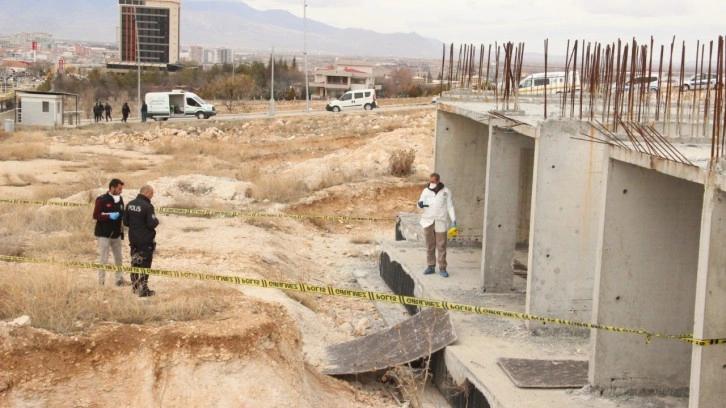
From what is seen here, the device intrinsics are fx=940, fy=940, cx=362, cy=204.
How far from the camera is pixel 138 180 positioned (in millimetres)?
26531

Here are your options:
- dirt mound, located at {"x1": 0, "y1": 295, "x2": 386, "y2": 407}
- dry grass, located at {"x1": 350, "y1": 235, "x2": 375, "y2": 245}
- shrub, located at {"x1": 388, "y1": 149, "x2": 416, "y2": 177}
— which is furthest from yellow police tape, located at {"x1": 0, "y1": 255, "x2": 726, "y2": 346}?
shrub, located at {"x1": 388, "y1": 149, "x2": 416, "y2": 177}

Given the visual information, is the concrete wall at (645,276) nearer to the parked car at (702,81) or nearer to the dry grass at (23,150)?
the parked car at (702,81)

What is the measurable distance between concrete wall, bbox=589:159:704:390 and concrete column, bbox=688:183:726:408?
61.2 inches

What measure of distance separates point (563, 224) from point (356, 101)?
42.9 meters

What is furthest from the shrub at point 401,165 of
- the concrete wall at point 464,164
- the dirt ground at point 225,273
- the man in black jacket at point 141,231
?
the man in black jacket at point 141,231

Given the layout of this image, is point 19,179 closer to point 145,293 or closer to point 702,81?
point 145,293

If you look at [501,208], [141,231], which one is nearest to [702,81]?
[501,208]

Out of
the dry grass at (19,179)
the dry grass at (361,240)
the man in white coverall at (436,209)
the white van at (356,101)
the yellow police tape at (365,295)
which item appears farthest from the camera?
the white van at (356,101)

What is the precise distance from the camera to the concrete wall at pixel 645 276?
8.70 metres

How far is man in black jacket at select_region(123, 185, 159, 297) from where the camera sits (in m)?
11.1

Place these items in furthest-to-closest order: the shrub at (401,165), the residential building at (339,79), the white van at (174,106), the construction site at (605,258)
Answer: the residential building at (339,79)
the white van at (174,106)
the shrub at (401,165)
the construction site at (605,258)

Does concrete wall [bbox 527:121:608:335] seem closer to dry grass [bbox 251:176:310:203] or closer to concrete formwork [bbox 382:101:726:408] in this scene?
concrete formwork [bbox 382:101:726:408]

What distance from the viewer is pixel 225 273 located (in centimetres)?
1403

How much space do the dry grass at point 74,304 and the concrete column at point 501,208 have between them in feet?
12.6
